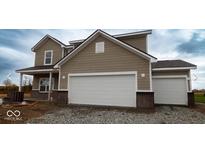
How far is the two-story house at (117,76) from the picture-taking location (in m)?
8.08

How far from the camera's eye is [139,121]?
221 inches

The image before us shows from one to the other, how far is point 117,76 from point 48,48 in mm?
8484

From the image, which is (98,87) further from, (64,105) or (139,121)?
(139,121)

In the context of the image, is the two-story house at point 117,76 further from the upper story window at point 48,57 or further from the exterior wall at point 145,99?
the upper story window at point 48,57

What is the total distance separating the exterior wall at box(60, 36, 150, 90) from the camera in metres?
8.09

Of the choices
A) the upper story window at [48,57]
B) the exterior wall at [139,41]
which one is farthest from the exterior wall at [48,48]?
the exterior wall at [139,41]

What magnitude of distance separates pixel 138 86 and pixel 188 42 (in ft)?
15.7

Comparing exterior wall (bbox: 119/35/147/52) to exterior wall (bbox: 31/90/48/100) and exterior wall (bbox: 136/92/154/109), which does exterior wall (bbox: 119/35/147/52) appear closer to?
exterior wall (bbox: 136/92/154/109)

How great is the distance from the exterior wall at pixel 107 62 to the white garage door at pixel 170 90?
132 inches

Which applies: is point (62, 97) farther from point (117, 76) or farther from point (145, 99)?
point (145, 99)

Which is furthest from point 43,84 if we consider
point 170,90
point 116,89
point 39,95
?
point 170,90

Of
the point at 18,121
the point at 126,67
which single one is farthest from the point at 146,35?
the point at 18,121

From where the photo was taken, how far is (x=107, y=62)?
8898 mm
